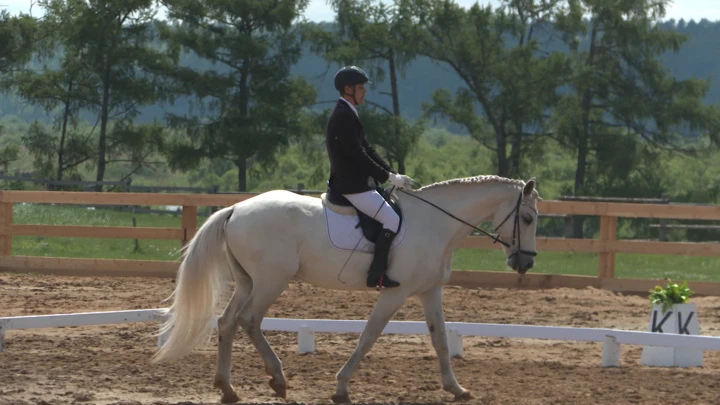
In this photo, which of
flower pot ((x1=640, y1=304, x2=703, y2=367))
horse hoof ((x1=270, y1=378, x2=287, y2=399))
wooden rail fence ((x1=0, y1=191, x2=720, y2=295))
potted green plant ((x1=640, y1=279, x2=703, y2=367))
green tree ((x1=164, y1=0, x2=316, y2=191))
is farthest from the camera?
green tree ((x1=164, y1=0, x2=316, y2=191))

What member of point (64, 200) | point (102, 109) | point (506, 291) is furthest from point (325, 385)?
point (102, 109)

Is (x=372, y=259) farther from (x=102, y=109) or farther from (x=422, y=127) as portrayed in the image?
(x=102, y=109)

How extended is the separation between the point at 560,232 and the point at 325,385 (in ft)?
74.2

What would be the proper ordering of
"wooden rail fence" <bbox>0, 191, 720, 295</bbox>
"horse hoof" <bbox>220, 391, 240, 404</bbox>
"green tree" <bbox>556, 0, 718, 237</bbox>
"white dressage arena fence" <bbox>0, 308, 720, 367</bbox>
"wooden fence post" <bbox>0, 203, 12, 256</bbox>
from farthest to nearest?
"green tree" <bbox>556, 0, 718, 237</bbox>, "wooden fence post" <bbox>0, 203, 12, 256</bbox>, "wooden rail fence" <bbox>0, 191, 720, 295</bbox>, "white dressage arena fence" <bbox>0, 308, 720, 367</bbox>, "horse hoof" <bbox>220, 391, 240, 404</bbox>

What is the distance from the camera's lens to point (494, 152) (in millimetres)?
30500

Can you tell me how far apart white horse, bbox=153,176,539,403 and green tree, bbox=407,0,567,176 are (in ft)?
74.1

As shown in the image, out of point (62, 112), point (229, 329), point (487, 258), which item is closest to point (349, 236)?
point (229, 329)

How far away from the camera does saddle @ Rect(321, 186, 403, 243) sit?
6.68m

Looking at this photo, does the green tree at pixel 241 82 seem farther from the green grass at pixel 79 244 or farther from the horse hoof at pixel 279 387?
the horse hoof at pixel 279 387

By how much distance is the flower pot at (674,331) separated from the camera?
26.7ft

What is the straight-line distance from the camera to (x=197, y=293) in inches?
262

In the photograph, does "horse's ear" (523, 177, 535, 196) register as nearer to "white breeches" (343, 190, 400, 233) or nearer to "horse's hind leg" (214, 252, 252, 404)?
"white breeches" (343, 190, 400, 233)

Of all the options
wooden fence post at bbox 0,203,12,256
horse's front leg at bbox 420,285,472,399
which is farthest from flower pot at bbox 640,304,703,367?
wooden fence post at bbox 0,203,12,256

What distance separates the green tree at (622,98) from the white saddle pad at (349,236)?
75.3ft
